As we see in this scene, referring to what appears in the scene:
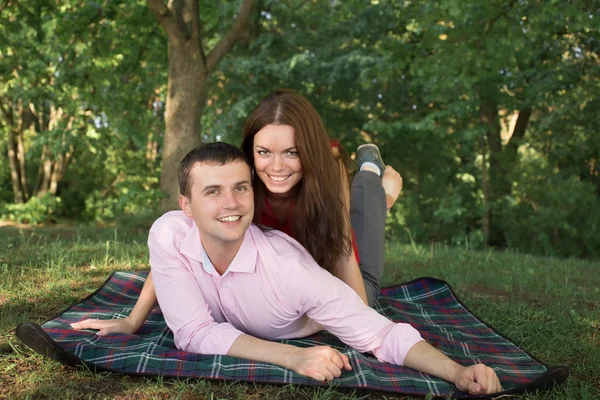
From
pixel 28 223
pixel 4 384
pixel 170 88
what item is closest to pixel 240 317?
pixel 4 384

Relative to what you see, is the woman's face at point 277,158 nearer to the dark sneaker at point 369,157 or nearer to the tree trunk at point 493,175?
the dark sneaker at point 369,157

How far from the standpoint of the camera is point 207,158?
261cm

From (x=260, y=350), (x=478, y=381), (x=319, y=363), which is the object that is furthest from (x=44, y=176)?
(x=478, y=381)

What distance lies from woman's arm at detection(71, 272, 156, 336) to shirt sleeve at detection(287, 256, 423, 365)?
829mm

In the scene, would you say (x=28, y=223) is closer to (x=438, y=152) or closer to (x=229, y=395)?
(x=438, y=152)

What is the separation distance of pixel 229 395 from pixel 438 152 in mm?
10410

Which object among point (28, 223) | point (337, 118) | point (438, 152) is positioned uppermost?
point (337, 118)

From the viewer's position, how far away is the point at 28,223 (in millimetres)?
12016

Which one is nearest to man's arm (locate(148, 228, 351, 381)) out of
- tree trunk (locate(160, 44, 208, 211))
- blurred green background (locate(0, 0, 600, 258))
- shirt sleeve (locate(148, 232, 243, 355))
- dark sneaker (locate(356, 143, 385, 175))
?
shirt sleeve (locate(148, 232, 243, 355))

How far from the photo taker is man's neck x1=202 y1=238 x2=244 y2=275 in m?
2.69

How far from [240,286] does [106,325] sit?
742 millimetres

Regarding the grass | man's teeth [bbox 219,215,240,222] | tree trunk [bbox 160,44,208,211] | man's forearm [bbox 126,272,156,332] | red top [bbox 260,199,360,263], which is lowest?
the grass

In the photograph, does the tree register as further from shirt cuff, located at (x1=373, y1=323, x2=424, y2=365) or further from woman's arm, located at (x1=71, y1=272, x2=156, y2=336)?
shirt cuff, located at (x1=373, y1=323, x2=424, y2=365)

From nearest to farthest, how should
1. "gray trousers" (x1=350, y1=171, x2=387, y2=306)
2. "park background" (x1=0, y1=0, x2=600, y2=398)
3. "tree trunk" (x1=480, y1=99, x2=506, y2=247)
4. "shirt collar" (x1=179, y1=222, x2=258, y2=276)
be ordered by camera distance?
"shirt collar" (x1=179, y1=222, x2=258, y2=276) → "gray trousers" (x1=350, y1=171, x2=387, y2=306) → "park background" (x1=0, y1=0, x2=600, y2=398) → "tree trunk" (x1=480, y1=99, x2=506, y2=247)
